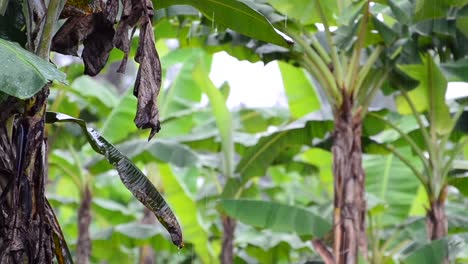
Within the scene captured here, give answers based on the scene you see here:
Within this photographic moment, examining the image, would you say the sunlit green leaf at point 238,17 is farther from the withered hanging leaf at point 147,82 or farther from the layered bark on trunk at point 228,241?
the layered bark on trunk at point 228,241

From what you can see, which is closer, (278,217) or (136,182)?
(136,182)

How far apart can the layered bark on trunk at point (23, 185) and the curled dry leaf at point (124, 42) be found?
30 cm

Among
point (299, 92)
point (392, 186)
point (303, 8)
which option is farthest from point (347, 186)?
point (392, 186)

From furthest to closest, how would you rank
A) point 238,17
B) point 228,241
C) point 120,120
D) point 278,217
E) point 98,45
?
1. point 120,120
2. point 228,241
3. point 278,217
4. point 238,17
5. point 98,45

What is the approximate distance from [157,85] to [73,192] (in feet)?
23.9

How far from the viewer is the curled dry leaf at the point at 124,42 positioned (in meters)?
2.31

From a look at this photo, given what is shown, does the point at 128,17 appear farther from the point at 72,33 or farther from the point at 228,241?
the point at 228,241

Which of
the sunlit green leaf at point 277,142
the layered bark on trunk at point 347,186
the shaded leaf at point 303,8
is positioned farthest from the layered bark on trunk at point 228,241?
the shaded leaf at point 303,8

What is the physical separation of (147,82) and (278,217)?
1822 mm

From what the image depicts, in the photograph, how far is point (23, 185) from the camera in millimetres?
2270

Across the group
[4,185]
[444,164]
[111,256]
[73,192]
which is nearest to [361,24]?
[444,164]

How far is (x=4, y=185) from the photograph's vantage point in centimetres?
230

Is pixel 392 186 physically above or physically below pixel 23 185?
above

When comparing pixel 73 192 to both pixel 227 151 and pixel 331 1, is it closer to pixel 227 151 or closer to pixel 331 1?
pixel 227 151
